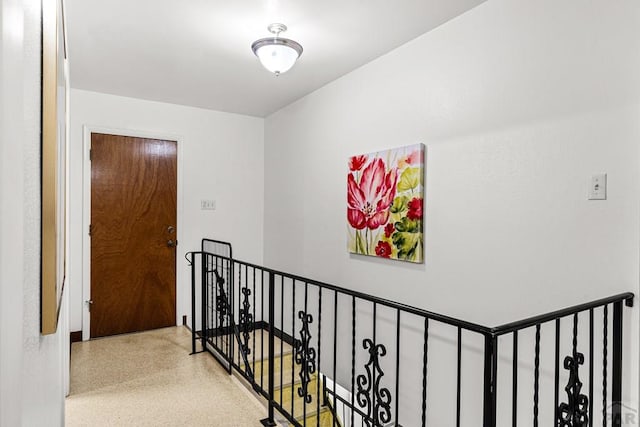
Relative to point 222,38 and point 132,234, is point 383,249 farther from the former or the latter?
point 132,234

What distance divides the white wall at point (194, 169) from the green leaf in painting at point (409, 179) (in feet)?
7.96

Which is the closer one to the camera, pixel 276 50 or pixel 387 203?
pixel 276 50

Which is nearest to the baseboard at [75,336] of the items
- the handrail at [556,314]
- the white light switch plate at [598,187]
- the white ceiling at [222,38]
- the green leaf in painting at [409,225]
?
the white ceiling at [222,38]

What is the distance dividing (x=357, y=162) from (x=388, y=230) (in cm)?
65

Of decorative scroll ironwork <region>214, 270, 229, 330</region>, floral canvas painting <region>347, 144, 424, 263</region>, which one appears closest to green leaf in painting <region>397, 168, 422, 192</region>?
floral canvas painting <region>347, 144, 424, 263</region>

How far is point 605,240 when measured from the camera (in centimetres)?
175

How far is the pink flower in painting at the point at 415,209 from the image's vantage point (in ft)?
8.63

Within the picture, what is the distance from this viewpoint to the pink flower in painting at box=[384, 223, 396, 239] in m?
2.84

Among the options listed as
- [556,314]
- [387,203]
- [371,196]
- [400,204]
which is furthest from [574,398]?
[371,196]

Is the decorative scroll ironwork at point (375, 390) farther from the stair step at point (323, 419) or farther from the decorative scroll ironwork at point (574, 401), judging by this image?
the stair step at point (323, 419)

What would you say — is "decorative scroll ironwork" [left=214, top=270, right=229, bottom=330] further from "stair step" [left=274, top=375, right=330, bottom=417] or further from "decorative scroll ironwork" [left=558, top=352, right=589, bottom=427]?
"decorative scroll ironwork" [left=558, top=352, right=589, bottom=427]

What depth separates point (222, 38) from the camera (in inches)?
107

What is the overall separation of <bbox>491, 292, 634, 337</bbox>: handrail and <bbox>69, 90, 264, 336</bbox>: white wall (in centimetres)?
359

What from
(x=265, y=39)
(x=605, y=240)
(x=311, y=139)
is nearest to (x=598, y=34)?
(x=605, y=240)
